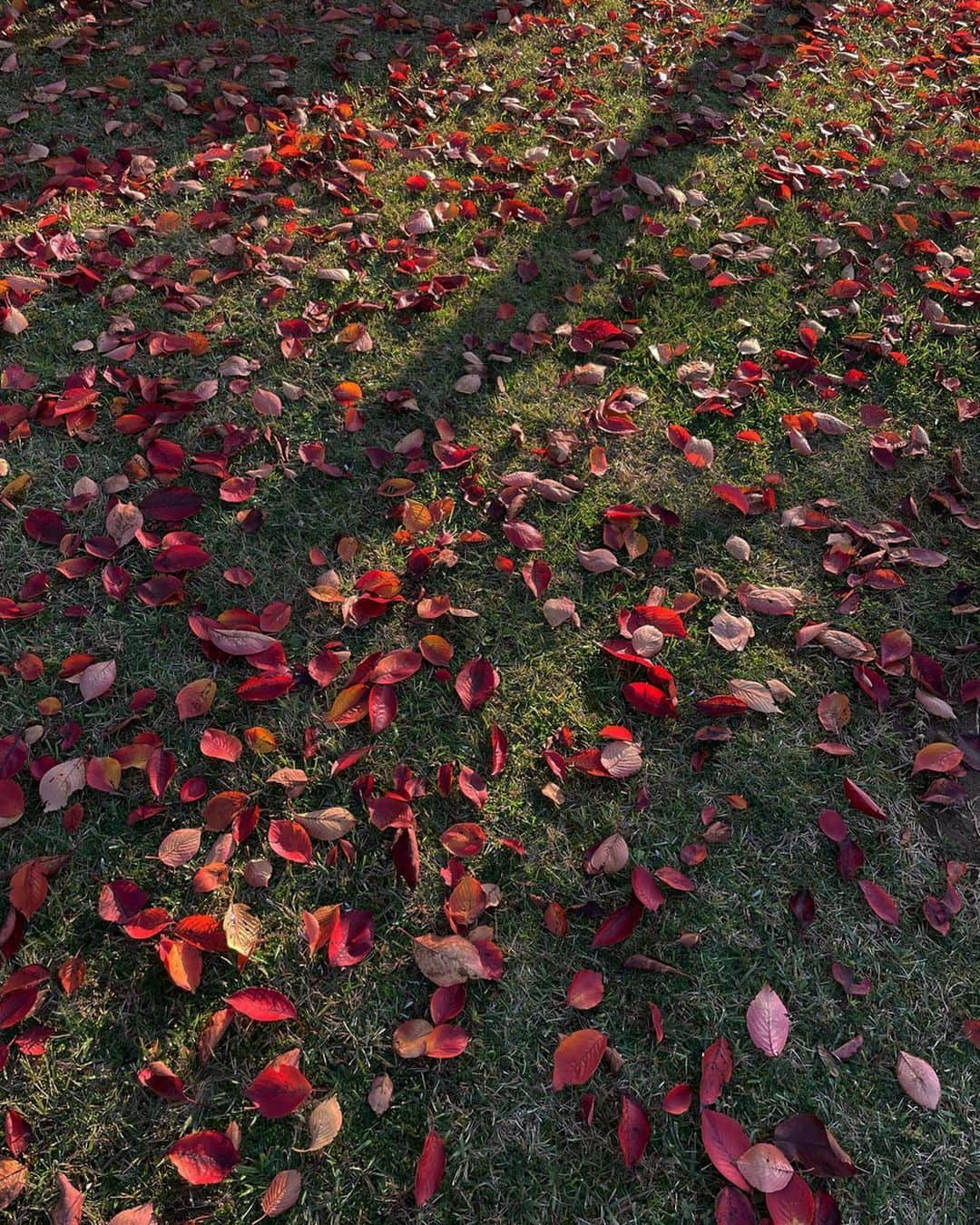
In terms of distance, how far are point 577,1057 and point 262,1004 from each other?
0.73 m

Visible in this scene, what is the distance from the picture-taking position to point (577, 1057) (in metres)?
1.82

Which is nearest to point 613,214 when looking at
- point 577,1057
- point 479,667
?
point 479,667

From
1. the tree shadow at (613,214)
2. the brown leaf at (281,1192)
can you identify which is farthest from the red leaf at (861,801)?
the tree shadow at (613,214)

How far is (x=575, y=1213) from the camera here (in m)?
1.67

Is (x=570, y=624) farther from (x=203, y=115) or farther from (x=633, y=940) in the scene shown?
(x=203, y=115)

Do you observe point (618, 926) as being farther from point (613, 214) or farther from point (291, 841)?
point (613, 214)

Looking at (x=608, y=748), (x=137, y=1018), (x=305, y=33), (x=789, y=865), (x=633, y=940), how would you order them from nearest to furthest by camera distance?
(x=137, y=1018) → (x=633, y=940) → (x=789, y=865) → (x=608, y=748) → (x=305, y=33)

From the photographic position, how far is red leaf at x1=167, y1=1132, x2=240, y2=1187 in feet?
5.40

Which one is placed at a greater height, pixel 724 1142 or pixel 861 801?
pixel 861 801

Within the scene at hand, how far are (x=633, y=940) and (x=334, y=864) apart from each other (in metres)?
0.78

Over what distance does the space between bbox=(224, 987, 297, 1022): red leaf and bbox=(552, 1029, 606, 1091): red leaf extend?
613mm

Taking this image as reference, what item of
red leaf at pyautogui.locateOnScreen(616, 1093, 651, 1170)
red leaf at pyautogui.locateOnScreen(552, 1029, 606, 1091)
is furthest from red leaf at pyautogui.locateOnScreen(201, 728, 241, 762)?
red leaf at pyautogui.locateOnScreen(616, 1093, 651, 1170)

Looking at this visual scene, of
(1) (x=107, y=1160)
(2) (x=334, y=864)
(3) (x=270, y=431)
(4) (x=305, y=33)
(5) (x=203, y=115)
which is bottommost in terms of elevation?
(1) (x=107, y=1160)

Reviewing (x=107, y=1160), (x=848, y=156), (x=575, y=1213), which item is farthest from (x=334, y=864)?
(x=848, y=156)
